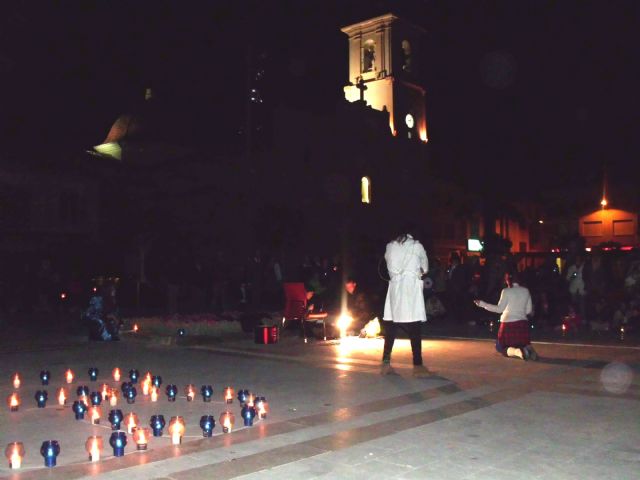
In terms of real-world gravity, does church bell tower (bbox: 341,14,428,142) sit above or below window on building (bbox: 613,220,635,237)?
above

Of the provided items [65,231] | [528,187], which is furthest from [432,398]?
[528,187]

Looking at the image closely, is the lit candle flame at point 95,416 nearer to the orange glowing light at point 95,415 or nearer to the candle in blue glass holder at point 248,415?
the orange glowing light at point 95,415

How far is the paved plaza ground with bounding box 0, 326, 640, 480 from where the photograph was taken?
514 centimetres

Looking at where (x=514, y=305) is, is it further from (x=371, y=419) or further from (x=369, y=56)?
(x=369, y=56)

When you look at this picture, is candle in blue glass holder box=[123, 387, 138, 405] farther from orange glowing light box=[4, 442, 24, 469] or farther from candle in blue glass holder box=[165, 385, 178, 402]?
orange glowing light box=[4, 442, 24, 469]

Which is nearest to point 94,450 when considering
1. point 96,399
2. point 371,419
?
point 96,399

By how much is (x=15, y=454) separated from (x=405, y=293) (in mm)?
5434

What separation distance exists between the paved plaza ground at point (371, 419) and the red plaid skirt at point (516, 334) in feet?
1.15

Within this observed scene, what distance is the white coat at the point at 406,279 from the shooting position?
30.3 ft

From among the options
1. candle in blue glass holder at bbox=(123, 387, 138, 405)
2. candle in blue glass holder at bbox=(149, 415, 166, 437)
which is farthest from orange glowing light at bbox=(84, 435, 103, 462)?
candle in blue glass holder at bbox=(123, 387, 138, 405)

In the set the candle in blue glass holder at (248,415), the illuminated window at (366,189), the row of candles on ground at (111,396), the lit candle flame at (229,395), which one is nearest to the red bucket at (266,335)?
the row of candles on ground at (111,396)

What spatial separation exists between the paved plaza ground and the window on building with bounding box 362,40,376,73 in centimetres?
4770

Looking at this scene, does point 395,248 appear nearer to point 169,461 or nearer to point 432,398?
point 432,398

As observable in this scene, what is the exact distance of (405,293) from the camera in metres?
9.31
